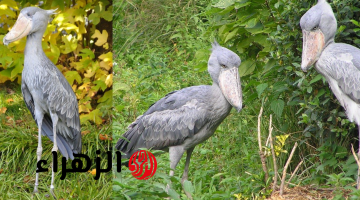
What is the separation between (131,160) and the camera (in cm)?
313

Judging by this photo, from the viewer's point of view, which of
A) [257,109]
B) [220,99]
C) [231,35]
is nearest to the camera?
[220,99]

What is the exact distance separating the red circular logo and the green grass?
0.74 ft

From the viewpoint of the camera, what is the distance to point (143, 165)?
2877 millimetres

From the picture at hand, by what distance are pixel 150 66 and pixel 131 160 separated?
96.5 inches

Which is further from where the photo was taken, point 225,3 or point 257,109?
point 257,109

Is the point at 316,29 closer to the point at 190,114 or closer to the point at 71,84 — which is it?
the point at 190,114

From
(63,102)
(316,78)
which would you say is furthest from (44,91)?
(316,78)

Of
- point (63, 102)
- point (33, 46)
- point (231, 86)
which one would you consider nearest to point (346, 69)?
point (231, 86)

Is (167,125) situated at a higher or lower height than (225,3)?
lower

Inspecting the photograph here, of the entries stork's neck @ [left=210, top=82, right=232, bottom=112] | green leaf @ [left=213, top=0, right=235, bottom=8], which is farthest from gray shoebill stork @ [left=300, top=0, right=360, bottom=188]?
green leaf @ [left=213, top=0, right=235, bottom=8]

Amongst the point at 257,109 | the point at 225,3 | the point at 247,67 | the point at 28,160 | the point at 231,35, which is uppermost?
the point at 225,3

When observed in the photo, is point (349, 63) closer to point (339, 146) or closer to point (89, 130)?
point (339, 146)

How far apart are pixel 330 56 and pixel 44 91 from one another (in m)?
1.61

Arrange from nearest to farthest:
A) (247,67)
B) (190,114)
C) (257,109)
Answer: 1. (190,114)
2. (247,67)
3. (257,109)
